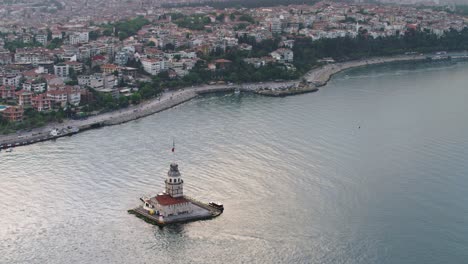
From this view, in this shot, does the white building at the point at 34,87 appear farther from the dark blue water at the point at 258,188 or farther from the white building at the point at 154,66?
the white building at the point at 154,66

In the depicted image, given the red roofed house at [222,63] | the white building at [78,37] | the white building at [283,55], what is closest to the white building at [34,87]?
the red roofed house at [222,63]

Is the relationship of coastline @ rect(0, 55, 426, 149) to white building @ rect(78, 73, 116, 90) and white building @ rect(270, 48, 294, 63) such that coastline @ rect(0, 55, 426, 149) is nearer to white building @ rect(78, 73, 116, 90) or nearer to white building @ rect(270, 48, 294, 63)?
white building @ rect(270, 48, 294, 63)

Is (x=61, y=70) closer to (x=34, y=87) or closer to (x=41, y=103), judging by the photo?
(x=34, y=87)

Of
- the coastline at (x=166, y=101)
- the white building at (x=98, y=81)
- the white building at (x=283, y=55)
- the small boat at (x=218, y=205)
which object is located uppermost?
the white building at (x=283, y=55)

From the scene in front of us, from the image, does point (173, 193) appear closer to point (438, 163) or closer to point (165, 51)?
point (438, 163)

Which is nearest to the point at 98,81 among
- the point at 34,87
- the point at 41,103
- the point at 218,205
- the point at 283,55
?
the point at 34,87

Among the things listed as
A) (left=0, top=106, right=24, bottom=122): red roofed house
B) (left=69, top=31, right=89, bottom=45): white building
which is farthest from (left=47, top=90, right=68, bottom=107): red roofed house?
(left=69, top=31, right=89, bottom=45): white building
